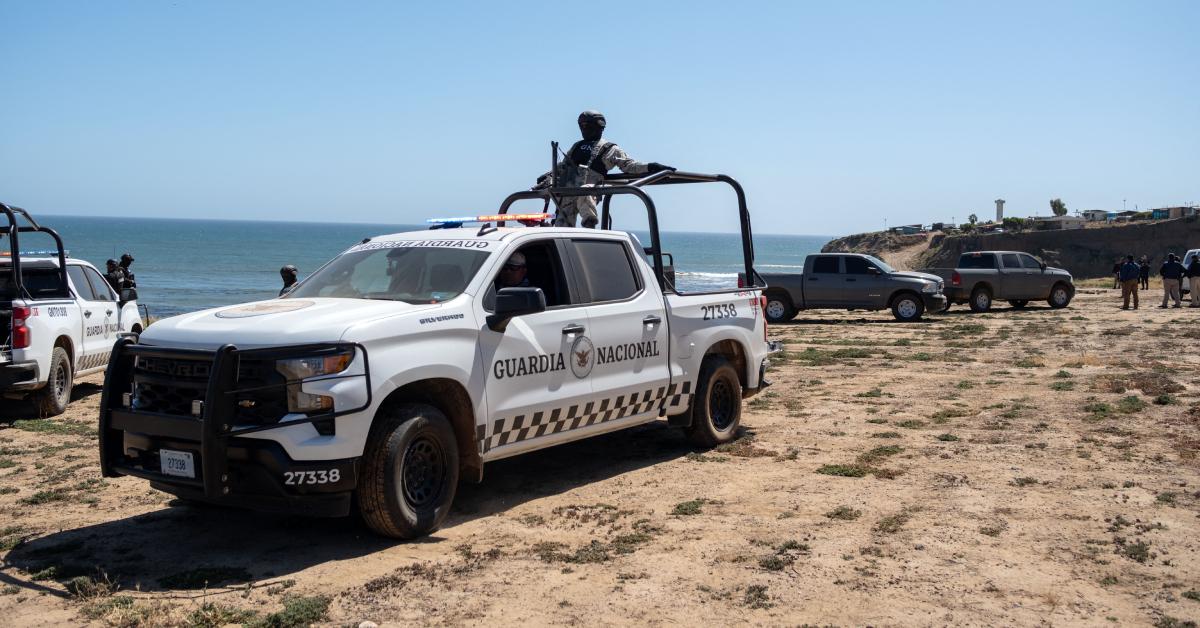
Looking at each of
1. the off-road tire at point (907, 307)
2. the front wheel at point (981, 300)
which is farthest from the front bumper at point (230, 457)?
the front wheel at point (981, 300)

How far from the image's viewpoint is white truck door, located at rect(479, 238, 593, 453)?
267 inches

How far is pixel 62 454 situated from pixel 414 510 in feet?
15.5

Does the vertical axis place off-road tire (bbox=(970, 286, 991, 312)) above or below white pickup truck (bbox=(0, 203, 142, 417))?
below

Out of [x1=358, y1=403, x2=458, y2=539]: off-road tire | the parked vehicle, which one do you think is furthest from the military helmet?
the parked vehicle

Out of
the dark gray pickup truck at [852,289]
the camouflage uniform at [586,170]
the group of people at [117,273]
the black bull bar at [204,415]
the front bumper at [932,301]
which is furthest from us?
the dark gray pickup truck at [852,289]

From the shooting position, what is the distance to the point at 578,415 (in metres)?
7.53

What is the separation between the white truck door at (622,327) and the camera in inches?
303

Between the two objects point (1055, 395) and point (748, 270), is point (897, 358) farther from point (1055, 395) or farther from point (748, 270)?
point (748, 270)

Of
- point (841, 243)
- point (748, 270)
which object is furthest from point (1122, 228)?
point (748, 270)

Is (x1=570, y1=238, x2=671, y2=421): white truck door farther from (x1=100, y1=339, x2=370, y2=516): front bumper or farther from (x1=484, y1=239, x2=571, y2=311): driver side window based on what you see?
(x1=100, y1=339, x2=370, y2=516): front bumper

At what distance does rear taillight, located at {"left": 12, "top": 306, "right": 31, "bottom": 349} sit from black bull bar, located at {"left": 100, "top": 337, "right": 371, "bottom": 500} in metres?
5.23

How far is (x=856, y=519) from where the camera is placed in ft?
22.1

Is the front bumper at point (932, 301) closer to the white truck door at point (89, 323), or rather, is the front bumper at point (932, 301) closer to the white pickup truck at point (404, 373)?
the white pickup truck at point (404, 373)

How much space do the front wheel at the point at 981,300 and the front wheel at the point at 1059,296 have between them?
2145mm
